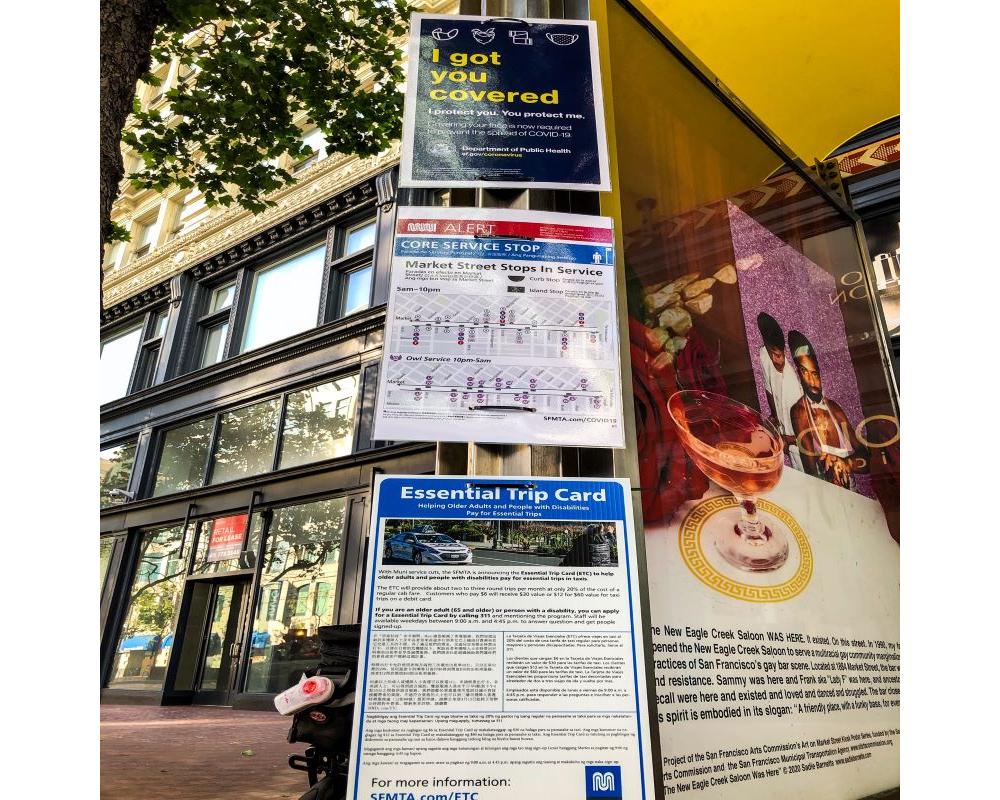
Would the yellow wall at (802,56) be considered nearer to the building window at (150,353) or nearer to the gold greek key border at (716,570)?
the gold greek key border at (716,570)

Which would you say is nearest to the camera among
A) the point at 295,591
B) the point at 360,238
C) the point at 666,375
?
the point at 666,375

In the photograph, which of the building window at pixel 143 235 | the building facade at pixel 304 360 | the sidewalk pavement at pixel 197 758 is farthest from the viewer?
the building window at pixel 143 235

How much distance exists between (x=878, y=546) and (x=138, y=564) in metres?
14.4

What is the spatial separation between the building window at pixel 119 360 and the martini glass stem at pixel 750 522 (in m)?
17.5

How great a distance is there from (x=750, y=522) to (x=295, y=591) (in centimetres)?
956

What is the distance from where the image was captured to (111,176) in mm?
3697

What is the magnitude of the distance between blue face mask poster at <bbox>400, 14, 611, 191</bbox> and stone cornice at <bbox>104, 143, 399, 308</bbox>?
10.2m

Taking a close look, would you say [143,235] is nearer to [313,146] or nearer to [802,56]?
[313,146]

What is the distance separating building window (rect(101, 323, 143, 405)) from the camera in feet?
55.2

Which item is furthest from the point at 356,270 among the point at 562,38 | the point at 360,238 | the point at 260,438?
the point at 562,38

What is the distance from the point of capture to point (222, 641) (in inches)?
446

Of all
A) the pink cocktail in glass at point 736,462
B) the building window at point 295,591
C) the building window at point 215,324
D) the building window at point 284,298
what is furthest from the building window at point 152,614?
the pink cocktail in glass at point 736,462

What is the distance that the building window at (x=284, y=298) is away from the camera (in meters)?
13.4

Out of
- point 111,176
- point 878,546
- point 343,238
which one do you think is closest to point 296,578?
point 343,238
